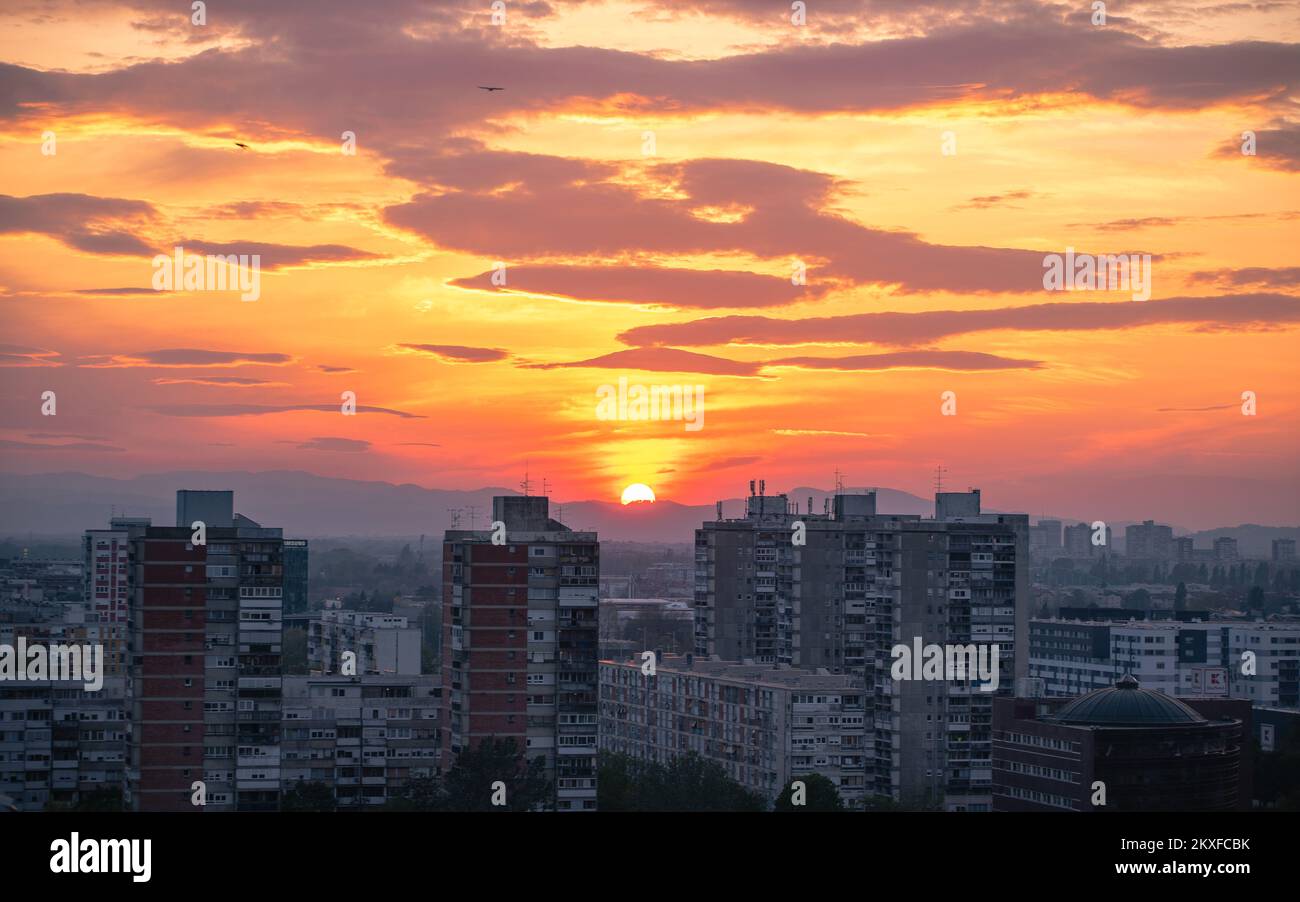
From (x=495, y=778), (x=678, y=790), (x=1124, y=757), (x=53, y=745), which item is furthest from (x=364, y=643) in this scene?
(x=1124, y=757)

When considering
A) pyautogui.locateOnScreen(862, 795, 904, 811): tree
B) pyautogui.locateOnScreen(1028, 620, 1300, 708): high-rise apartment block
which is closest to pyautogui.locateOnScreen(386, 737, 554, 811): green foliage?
pyautogui.locateOnScreen(862, 795, 904, 811): tree

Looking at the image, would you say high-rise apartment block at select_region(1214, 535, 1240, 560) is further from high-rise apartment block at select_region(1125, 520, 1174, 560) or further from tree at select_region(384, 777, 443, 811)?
tree at select_region(384, 777, 443, 811)

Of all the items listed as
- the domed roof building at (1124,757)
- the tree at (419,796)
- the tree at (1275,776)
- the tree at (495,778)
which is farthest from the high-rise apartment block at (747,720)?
the tree at (1275,776)

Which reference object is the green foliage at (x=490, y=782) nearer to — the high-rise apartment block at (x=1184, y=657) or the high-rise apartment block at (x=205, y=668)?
the high-rise apartment block at (x=205, y=668)

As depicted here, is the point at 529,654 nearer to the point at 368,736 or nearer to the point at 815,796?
the point at 368,736

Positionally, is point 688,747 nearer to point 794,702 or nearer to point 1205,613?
point 794,702
